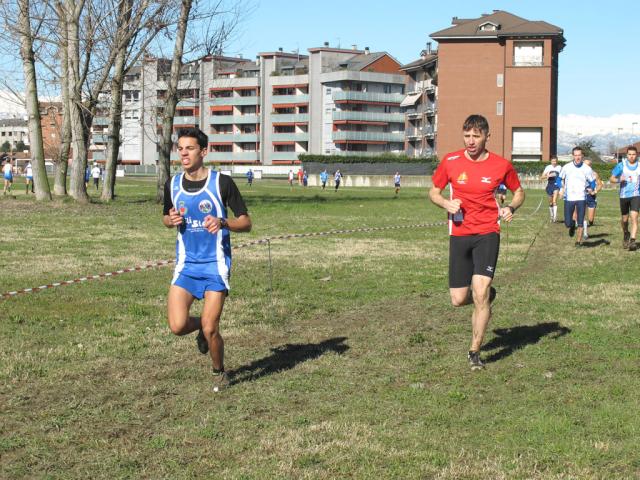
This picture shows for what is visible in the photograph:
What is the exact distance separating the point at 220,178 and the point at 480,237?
8.16ft

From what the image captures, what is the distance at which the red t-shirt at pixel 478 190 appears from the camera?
334 inches

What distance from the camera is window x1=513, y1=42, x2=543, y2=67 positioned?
9244 centimetres

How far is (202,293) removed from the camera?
297 inches

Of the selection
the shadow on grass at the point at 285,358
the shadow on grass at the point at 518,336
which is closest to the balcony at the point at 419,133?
the shadow on grass at the point at 518,336

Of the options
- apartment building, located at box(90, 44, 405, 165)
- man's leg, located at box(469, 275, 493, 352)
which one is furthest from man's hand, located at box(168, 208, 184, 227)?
apartment building, located at box(90, 44, 405, 165)

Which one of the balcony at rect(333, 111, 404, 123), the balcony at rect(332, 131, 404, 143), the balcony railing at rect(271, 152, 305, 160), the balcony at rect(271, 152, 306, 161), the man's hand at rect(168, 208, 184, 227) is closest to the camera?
the man's hand at rect(168, 208, 184, 227)

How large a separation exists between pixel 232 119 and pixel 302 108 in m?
11.7

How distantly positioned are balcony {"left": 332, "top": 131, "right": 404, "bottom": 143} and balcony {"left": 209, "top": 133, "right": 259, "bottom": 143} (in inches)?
557

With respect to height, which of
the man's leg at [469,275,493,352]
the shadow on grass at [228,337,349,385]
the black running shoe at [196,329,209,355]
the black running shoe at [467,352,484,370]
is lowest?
the shadow on grass at [228,337,349,385]

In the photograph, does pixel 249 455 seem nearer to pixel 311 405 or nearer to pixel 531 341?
pixel 311 405

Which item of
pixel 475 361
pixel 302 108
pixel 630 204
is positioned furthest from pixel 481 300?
pixel 302 108

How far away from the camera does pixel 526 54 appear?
92750 millimetres

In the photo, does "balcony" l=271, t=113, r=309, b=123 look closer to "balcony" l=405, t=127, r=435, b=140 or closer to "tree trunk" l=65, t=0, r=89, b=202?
"balcony" l=405, t=127, r=435, b=140

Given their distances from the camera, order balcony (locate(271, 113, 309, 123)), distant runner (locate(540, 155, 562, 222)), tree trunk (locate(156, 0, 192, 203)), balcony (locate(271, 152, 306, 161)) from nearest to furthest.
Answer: distant runner (locate(540, 155, 562, 222)) → tree trunk (locate(156, 0, 192, 203)) → balcony (locate(271, 113, 309, 123)) → balcony (locate(271, 152, 306, 161))
